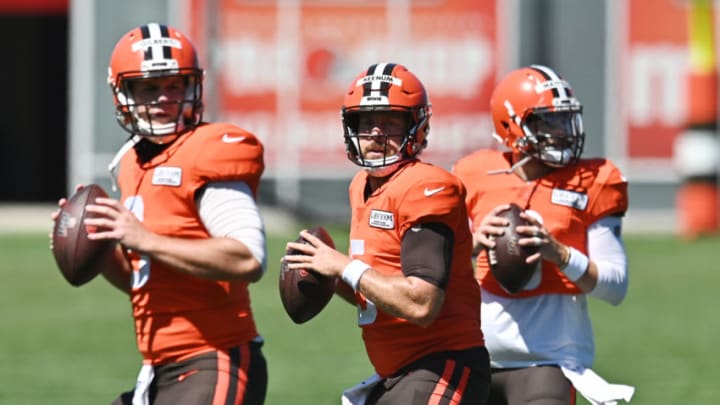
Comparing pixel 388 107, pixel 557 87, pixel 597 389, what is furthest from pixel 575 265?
pixel 388 107

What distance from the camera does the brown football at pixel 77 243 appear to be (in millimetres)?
4633

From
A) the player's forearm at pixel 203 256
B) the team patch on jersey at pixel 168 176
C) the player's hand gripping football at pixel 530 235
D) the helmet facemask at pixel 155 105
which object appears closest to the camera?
the player's forearm at pixel 203 256

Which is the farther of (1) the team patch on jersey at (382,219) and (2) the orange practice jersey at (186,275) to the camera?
(2) the orange practice jersey at (186,275)

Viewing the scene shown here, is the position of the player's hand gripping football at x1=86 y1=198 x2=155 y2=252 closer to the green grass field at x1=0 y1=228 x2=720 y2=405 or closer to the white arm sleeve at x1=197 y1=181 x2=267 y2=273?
the white arm sleeve at x1=197 y1=181 x2=267 y2=273

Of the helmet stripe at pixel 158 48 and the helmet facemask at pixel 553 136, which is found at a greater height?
the helmet stripe at pixel 158 48

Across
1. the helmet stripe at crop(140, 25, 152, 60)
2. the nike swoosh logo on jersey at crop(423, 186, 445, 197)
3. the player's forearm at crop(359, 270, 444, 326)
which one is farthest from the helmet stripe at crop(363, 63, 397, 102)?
the helmet stripe at crop(140, 25, 152, 60)

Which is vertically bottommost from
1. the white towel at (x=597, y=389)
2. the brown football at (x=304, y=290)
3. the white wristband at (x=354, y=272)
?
the white towel at (x=597, y=389)

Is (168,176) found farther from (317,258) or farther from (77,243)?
(317,258)

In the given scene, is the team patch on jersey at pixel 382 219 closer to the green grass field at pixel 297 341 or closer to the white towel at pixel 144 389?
the white towel at pixel 144 389

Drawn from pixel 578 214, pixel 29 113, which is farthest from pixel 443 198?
pixel 29 113

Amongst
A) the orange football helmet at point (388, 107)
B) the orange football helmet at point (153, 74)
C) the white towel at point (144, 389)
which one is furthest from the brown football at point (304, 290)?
the orange football helmet at point (153, 74)

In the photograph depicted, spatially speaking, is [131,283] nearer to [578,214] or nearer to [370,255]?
[370,255]

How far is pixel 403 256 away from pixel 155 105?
1085 millimetres

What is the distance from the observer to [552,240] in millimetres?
4992
